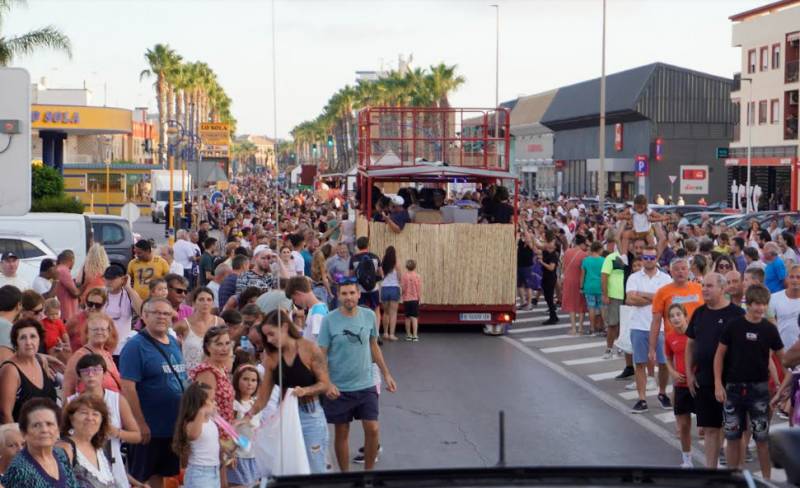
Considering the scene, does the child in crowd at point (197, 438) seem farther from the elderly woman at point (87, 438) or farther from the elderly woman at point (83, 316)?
the elderly woman at point (83, 316)

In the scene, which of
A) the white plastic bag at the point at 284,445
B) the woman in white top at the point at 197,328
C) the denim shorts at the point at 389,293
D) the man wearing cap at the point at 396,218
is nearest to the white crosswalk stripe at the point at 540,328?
the man wearing cap at the point at 396,218

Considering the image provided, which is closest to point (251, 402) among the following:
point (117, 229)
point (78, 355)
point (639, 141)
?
point (78, 355)

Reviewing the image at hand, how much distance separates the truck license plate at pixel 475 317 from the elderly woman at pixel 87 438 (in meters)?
14.8

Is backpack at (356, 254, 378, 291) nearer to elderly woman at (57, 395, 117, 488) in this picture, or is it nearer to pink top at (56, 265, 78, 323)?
pink top at (56, 265, 78, 323)

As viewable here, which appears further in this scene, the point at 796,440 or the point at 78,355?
the point at 78,355

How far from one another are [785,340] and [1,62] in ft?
112

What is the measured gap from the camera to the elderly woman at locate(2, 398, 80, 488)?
679 centimetres

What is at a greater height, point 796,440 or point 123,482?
point 796,440

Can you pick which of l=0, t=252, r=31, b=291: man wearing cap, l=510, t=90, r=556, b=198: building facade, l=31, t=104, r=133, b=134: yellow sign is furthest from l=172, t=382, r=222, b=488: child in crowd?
l=510, t=90, r=556, b=198: building facade

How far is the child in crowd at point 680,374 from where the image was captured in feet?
36.8

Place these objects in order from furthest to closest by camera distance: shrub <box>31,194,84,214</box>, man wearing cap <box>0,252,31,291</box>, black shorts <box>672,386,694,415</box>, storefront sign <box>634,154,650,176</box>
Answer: storefront sign <box>634,154,650,176</box>, shrub <box>31,194,84,214</box>, man wearing cap <box>0,252,31,291</box>, black shorts <box>672,386,694,415</box>

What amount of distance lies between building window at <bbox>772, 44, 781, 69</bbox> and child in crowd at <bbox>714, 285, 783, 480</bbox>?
5786 centimetres

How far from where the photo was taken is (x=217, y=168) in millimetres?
41656

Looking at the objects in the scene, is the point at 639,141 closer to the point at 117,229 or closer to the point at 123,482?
the point at 117,229
